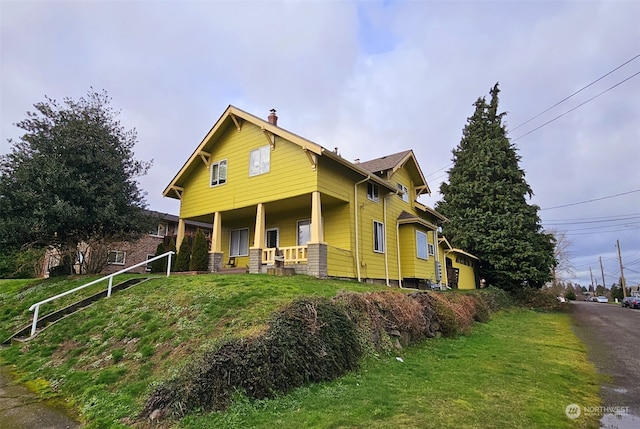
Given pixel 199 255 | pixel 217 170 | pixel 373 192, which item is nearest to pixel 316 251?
pixel 373 192

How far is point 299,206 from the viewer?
1806 cm

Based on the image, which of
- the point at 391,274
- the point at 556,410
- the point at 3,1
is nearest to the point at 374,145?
the point at 391,274

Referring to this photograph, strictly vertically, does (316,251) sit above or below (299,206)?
below

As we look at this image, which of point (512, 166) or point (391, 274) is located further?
point (512, 166)

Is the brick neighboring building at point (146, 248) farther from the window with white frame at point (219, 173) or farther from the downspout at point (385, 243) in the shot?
the downspout at point (385, 243)

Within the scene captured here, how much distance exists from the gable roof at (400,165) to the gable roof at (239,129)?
5.08 ft

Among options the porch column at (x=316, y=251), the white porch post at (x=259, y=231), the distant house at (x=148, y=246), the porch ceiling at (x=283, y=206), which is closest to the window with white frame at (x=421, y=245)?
the porch ceiling at (x=283, y=206)

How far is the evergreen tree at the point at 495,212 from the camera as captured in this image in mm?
26406

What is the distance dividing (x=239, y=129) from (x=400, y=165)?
366 inches

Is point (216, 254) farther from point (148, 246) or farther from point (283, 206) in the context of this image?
point (148, 246)

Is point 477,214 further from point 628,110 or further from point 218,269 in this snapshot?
point 218,269

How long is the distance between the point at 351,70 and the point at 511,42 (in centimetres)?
806

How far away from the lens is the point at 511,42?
47.9 ft

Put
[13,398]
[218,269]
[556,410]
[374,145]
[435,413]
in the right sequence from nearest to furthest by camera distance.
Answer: [435,413] < [556,410] < [13,398] < [218,269] < [374,145]
